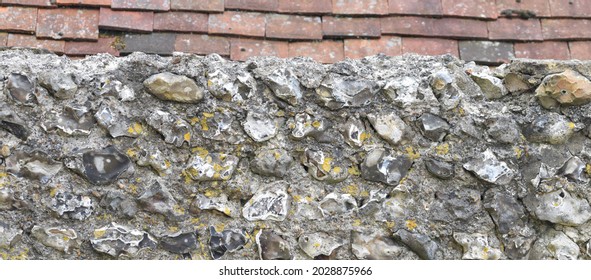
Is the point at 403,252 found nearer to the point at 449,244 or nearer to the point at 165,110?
the point at 449,244

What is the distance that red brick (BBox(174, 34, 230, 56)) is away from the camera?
337 cm

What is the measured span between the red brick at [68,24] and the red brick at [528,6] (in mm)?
1931

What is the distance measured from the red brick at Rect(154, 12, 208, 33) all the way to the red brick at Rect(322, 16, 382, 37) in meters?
0.56

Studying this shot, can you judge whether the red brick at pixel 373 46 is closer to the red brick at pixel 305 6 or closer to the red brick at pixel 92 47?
the red brick at pixel 305 6

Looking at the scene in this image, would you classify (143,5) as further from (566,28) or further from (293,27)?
(566,28)

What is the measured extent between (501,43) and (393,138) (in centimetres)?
165

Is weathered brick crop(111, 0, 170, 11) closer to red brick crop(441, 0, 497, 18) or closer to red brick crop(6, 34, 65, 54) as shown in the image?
red brick crop(6, 34, 65, 54)

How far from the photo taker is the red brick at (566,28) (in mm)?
3584

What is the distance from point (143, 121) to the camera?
6.86 feet

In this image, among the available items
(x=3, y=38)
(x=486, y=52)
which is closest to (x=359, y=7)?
(x=486, y=52)

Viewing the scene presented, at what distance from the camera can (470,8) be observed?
358 cm

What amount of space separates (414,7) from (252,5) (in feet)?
2.51

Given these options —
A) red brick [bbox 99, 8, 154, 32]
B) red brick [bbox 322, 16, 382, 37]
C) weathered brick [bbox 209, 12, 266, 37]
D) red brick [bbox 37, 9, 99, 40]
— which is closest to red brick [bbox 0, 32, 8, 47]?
red brick [bbox 37, 9, 99, 40]

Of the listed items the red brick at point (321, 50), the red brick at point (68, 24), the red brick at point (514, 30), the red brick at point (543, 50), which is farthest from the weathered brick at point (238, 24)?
the red brick at point (543, 50)
